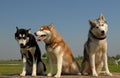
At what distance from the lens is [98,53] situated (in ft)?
29.3

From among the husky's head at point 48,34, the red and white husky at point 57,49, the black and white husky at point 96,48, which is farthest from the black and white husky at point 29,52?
the black and white husky at point 96,48

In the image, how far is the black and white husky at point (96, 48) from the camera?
8447mm

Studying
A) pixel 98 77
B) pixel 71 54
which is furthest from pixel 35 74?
pixel 98 77

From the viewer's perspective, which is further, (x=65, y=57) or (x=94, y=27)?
(x=65, y=57)

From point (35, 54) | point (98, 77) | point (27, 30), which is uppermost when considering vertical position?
point (27, 30)

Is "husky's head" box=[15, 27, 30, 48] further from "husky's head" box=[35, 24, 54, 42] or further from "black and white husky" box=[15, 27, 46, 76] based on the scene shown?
"husky's head" box=[35, 24, 54, 42]

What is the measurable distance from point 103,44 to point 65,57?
1177 mm

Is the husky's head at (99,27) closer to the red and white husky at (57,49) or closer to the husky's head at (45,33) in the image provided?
the red and white husky at (57,49)

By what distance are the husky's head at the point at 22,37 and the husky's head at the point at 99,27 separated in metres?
1.83

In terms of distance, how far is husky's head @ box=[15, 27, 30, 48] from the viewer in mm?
8945

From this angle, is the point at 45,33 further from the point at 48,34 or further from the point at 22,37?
the point at 22,37


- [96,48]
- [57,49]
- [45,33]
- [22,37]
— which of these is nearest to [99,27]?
[96,48]

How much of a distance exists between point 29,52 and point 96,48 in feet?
6.37

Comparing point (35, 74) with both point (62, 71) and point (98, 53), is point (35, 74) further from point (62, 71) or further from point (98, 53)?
point (98, 53)
